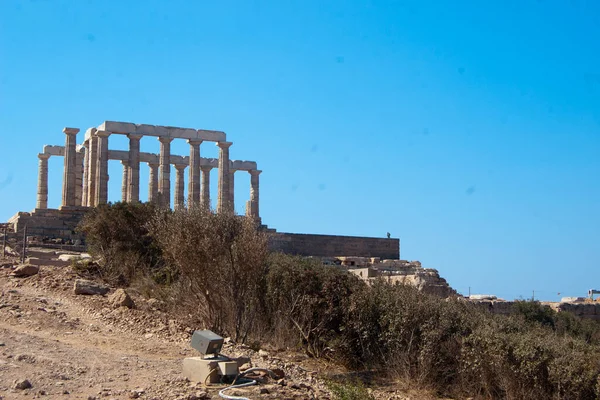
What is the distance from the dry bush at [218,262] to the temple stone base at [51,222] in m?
16.6

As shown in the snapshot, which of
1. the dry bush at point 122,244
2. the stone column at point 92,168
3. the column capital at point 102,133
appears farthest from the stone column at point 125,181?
the dry bush at point 122,244

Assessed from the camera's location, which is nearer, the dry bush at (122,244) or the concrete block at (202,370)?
the concrete block at (202,370)

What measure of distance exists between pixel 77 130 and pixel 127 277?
21.6 metres

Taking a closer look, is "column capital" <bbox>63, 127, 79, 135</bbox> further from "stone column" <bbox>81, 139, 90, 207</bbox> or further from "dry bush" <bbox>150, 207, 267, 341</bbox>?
"dry bush" <bbox>150, 207, 267, 341</bbox>

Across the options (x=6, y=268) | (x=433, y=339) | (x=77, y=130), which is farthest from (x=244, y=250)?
(x=77, y=130)

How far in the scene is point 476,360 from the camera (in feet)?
48.1

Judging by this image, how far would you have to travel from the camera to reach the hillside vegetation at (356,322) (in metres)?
14.3

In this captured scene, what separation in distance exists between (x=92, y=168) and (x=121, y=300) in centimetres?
2364

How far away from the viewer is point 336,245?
39.6 m

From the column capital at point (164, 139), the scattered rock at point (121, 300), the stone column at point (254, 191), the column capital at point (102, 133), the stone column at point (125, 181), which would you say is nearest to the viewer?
the scattered rock at point (121, 300)

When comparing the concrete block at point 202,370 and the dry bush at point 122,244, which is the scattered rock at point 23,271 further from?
the concrete block at point 202,370

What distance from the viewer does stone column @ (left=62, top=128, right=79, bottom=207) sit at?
38.2 m

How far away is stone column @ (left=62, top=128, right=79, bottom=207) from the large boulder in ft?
70.5

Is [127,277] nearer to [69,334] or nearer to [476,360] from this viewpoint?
[69,334]
